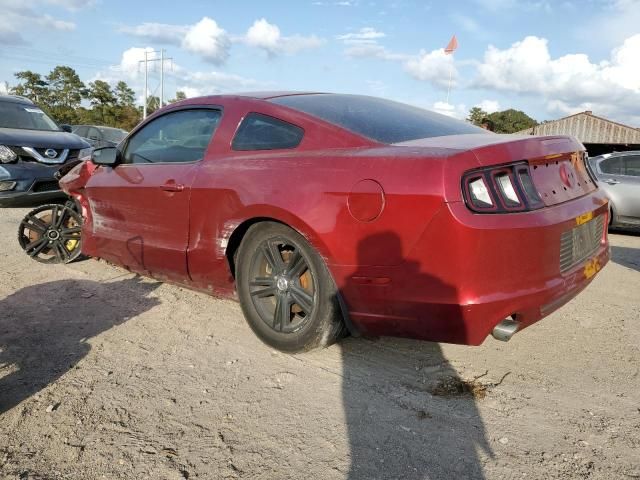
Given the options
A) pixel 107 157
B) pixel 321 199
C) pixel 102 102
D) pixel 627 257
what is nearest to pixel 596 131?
pixel 627 257

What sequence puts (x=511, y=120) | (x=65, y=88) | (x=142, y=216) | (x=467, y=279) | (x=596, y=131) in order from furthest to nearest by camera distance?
(x=511, y=120)
(x=65, y=88)
(x=596, y=131)
(x=142, y=216)
(x=467, y=279)

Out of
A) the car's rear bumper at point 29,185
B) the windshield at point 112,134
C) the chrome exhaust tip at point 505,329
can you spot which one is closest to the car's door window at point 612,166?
the chrome exhaust tip at point 505,329

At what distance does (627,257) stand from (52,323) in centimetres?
649

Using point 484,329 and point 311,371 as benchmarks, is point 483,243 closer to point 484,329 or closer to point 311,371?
point 484,329

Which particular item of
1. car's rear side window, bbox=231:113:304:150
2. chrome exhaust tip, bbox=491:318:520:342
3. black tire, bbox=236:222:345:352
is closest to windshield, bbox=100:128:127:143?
car's rear side window, bbox=231:113:304:150

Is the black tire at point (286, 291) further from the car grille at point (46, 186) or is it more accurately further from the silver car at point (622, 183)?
the silver car at point (622, 183)

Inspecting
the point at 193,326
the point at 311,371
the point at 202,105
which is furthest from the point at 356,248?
the point at 202,105

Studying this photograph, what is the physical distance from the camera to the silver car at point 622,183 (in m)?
8.34

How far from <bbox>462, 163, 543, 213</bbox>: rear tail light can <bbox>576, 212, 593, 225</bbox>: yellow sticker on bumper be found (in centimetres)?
35

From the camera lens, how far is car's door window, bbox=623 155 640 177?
8.62 metres

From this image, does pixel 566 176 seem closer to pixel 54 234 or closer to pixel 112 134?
pixel 54 234

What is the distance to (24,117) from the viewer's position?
8188mm

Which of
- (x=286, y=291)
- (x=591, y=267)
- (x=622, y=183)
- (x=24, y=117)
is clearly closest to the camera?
(x=591, y=267)

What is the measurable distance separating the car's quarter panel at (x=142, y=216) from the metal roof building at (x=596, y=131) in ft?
83.5
